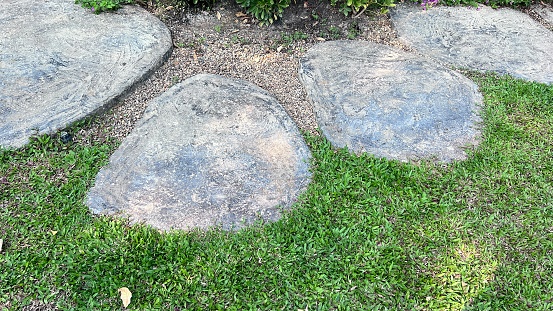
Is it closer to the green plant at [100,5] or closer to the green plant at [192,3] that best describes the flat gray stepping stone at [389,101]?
the green plant at [192,3]

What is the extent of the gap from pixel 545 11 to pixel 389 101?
7.32 ft

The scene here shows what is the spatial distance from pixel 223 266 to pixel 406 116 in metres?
1.49

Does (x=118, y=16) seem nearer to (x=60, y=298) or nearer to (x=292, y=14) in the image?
(x=292, y=14)

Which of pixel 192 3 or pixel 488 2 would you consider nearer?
pixel 192 3

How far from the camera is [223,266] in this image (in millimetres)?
2211

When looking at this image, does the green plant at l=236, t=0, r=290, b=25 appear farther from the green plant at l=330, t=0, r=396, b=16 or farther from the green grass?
the green grass

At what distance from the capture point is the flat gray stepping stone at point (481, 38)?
3.48 m

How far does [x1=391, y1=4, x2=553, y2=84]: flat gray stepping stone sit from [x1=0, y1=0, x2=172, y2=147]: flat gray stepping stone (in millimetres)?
1957

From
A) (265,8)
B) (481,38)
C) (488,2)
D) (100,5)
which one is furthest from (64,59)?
(488,2)

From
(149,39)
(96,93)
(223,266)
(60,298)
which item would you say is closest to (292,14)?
(149,39)

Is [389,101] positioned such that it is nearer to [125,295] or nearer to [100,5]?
[125,295]

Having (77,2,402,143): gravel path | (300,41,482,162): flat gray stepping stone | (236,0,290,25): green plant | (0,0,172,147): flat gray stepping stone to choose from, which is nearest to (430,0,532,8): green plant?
(77,2,402,143): gravel path

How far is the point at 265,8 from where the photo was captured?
3.59m

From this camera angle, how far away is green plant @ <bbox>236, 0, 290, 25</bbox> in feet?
11.7
